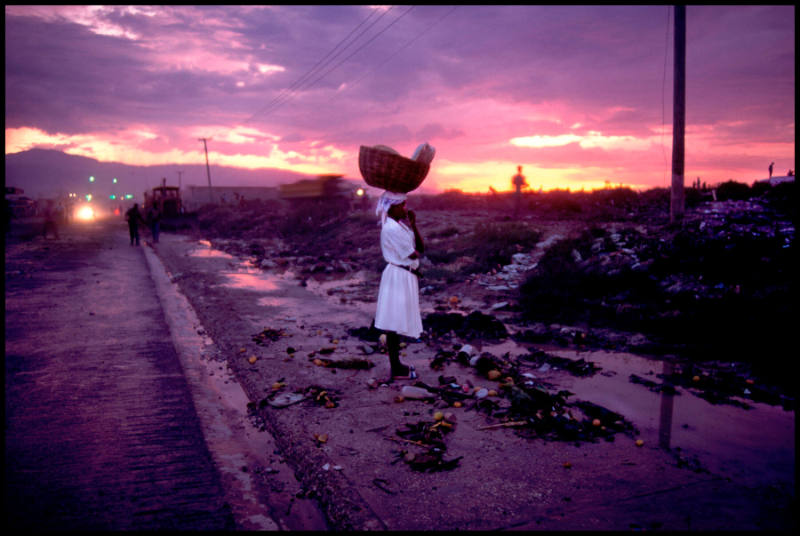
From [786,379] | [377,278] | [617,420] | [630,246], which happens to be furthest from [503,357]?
[377,278]

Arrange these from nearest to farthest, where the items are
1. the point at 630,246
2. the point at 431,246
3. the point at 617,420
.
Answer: the point at 617,420, the point at 630,246, the point at 431,246

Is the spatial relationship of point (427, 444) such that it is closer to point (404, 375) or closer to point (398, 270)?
point (404, 375)

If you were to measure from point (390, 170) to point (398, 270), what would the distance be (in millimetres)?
983

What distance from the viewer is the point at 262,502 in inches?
106

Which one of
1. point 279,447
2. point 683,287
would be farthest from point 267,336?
point 683,287

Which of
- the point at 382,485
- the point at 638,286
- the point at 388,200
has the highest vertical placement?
the point at 388,200

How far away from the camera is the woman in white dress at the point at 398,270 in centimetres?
434

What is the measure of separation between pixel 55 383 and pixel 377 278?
301 inches

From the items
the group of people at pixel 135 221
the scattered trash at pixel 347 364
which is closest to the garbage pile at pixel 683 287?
the scattered trash at pixel 347 364

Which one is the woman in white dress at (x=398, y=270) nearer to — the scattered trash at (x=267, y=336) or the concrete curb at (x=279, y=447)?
the concrete curb at (x=279, y=447)

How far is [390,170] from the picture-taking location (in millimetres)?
4184

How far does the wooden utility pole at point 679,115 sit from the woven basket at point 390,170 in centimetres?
924

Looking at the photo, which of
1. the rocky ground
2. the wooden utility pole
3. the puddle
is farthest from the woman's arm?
the wooden utility pole

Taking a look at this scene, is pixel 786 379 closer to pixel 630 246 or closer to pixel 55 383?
pixel 630 246
